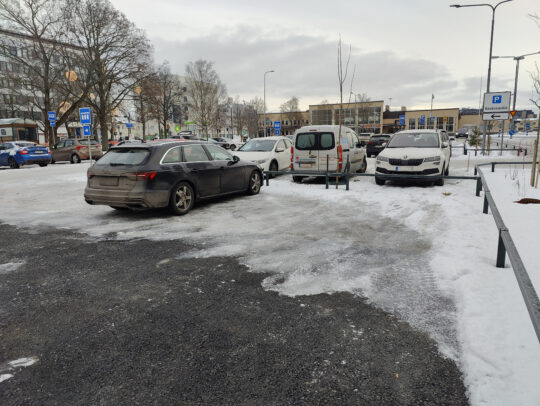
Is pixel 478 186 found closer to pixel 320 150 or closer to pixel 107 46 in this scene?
pixel 320 150

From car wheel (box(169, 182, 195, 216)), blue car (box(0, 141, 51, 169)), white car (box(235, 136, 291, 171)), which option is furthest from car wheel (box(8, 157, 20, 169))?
car wheel (box(169, 182, 195, 216))

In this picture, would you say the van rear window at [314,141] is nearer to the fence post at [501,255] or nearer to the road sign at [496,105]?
the fence post at [501,255]

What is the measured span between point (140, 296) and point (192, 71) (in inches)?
2587

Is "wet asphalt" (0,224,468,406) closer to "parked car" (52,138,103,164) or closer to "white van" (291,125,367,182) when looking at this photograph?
"white van" (291,125,367,182)

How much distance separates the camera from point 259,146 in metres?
15.1

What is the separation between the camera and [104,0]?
3569cm

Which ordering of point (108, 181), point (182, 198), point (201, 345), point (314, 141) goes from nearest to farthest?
point (201, 345)
point (108, 181)
point (182, 198)
point (314, 141)

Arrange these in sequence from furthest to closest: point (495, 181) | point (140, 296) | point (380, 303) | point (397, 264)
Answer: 1. point (495, 181)
2. point (397, 264)
3. point (140, 296)
4. point (380, 303)

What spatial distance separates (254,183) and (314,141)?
314cm

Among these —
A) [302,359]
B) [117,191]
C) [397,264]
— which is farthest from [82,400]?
[117,191]

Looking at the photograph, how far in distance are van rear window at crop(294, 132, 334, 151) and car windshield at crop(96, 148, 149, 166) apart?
6.35m

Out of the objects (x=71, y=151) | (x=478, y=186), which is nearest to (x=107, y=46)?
(x=71, y=151)

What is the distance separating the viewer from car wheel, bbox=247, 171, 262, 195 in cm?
1070

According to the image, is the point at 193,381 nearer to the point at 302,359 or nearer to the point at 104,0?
the point at 302,359
